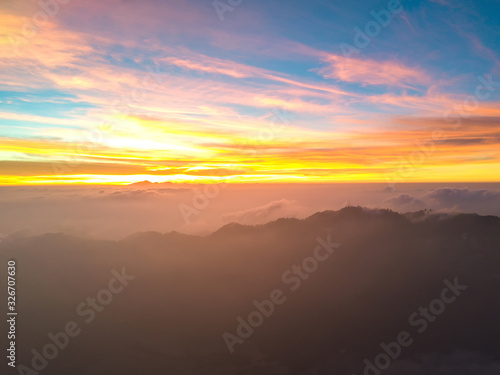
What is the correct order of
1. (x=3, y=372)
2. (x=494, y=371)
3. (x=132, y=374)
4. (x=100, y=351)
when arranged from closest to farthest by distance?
(x=3, y=372)
(x=132, y=374)
(x=494, y=371)
(x=100, y=351)

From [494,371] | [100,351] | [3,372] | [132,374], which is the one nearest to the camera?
[3,372]

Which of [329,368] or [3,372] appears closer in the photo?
[3,372]

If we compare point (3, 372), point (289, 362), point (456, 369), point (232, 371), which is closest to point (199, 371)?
point (232, 371)

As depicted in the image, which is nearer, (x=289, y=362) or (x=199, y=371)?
(x=199, y=371)

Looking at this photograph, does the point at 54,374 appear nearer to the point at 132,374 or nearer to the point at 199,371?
the point at 132,374

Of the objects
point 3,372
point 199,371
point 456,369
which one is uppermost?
point 3,372

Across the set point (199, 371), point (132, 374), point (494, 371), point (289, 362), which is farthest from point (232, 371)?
point (494, 371)

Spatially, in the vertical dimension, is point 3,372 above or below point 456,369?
above

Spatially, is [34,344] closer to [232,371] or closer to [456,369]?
[232,371]

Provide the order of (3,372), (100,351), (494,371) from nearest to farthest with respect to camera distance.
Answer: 1. (3,372)
2. (494,371)
3. (100,351)
